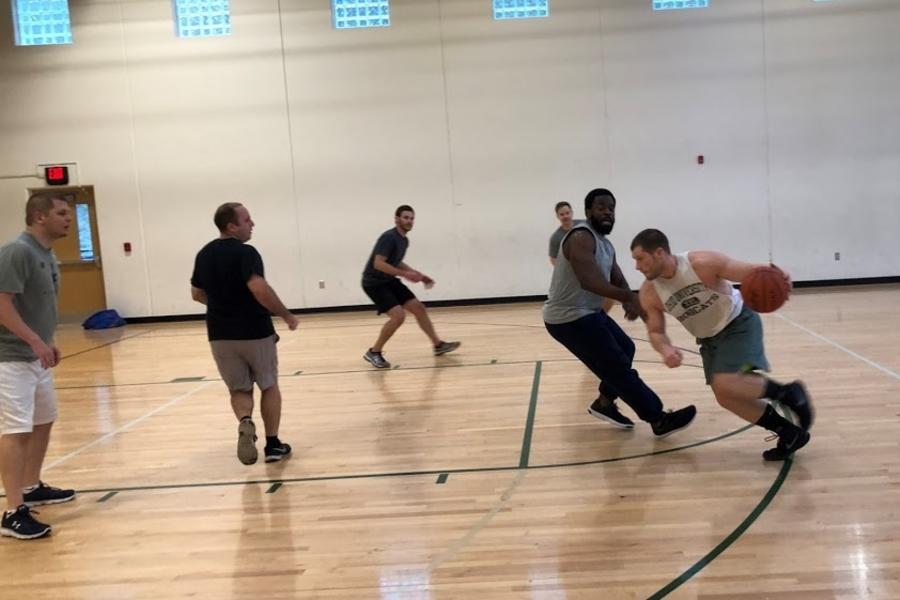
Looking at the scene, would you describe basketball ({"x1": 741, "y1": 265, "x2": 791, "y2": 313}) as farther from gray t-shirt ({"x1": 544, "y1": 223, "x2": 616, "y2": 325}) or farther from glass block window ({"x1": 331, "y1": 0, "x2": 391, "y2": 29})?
glass block window ({"x1": 331, "y1": 0, "x2": 391, "y2": 29})

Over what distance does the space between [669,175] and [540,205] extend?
2298 mm

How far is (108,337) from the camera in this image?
1298cm

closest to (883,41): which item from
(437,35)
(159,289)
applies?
(437,35)

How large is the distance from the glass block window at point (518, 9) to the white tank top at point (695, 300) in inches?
418

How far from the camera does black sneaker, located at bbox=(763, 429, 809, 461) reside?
15.2 feet

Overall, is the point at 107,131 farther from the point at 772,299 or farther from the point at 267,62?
the point at 772,299

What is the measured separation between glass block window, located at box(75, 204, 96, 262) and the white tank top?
43.2 ft

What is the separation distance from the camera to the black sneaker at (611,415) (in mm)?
5598

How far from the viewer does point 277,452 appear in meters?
5.44

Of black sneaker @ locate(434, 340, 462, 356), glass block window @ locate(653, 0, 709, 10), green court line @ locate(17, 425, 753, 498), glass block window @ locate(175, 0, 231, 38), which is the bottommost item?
black sneaker @ locate(434, 340, 462, 356)

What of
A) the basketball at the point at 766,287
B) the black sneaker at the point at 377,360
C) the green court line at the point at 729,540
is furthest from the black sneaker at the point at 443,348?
the basketball at the point at 766,287

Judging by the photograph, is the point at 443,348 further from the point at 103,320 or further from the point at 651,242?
the point at 103,320

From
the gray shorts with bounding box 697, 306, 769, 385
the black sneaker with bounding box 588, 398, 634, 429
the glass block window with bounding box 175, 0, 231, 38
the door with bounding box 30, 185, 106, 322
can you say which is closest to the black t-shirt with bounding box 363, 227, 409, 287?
the black sneaker with bounding box 588, 398, 634, 429

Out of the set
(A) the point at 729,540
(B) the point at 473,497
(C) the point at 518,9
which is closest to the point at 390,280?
(B) the point at 473,497
